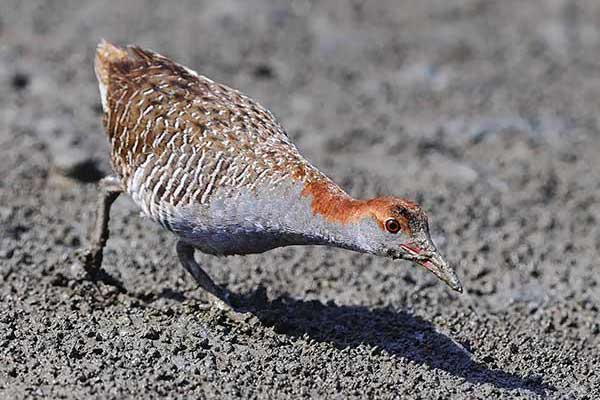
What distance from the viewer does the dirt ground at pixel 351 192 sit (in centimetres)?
699

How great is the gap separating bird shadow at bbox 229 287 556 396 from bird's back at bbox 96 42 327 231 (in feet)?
3.78

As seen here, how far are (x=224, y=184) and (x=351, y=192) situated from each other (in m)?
3.55

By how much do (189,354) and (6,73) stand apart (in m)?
6.29

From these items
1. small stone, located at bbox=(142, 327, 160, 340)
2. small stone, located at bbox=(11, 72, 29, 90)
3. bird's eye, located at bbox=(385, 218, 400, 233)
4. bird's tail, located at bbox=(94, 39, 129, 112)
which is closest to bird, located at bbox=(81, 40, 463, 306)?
bird's eye, located at bbox=(385, 218, 400, 233)

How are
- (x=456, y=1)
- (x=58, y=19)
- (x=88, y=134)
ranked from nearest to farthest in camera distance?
(x=88, y=134), (x=58, y=19), (x=456, y=1)

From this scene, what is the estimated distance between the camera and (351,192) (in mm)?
10312

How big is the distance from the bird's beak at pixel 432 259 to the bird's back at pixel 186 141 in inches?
30.8

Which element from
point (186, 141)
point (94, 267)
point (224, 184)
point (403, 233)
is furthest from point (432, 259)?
point (94, 267)

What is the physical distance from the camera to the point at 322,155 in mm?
11219

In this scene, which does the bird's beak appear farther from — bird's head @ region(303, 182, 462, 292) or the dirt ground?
the dirt ground

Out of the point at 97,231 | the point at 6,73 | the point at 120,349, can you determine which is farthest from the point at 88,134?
the point at 120,349

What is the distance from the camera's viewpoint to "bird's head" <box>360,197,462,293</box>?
251 inches

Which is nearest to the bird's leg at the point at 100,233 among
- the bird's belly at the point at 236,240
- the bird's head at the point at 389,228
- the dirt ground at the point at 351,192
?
the dirt ground at the point at 351,192

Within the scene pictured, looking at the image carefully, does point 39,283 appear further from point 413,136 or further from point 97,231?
point 413,136
